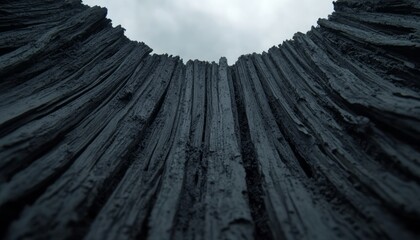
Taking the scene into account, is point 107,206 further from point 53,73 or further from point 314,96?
point 314,96

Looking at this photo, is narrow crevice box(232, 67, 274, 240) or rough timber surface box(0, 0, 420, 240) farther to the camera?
narrow crevice box(232, 67, 274, 240)

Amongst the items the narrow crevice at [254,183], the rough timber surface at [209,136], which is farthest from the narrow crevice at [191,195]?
the narrow crevice at [254,183]

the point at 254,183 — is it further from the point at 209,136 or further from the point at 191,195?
the point at 209,136

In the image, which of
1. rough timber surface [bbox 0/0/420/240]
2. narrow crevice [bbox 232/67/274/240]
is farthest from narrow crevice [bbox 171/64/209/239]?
narrow crevice [bbox 232/67/274/240]

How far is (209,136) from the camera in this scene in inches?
160

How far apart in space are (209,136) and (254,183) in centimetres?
118

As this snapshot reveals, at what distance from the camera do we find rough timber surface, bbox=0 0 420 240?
2.27 m

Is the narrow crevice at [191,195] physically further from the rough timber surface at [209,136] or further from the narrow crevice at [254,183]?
the narrow crevice at [254,183]

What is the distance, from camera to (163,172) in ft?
10.5

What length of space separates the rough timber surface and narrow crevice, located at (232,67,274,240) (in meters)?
0.02

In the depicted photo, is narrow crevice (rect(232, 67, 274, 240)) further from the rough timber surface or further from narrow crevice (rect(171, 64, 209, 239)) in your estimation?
narrow crevice (rect(171, 64, 209, 239))

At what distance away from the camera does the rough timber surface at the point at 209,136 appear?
89.3 inches

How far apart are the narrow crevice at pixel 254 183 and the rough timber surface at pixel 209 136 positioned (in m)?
0.02

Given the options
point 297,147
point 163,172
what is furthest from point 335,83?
point 163,172
